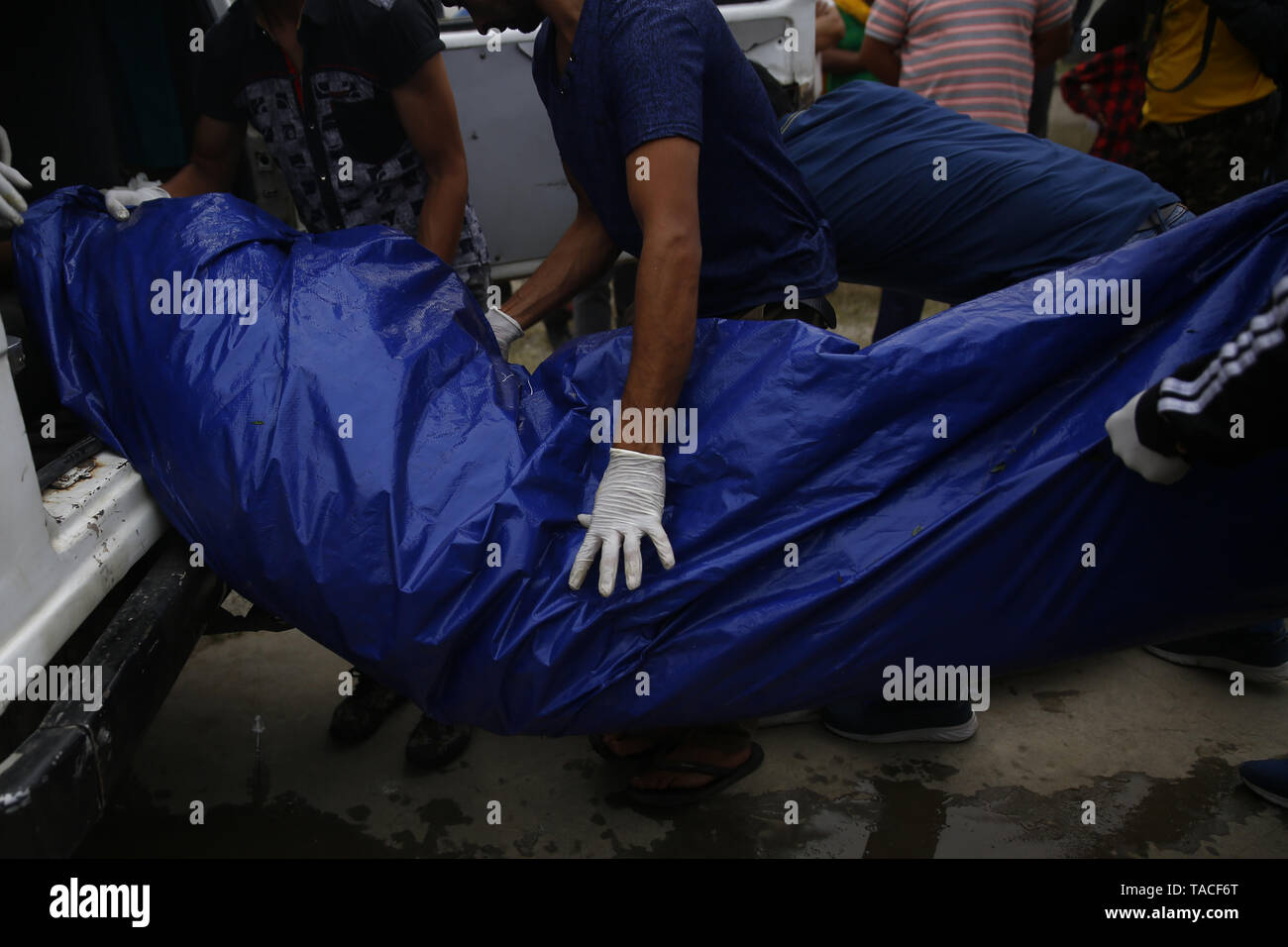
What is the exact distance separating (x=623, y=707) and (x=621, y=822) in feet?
2.26

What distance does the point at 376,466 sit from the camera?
1.58 m

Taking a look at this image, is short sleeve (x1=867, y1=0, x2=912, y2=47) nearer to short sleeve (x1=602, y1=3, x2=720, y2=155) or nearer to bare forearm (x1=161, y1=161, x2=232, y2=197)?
short sleeve (x1=602, y1=3, x2=720, y2=155)

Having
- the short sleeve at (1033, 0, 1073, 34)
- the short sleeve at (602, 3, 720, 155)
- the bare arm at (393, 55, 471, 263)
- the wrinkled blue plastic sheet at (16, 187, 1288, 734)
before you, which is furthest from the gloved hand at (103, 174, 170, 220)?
the short sleeve at (1033, 0, 1073, 34)

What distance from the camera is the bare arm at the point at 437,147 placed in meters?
2.39

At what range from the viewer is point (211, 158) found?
2582 millimetres

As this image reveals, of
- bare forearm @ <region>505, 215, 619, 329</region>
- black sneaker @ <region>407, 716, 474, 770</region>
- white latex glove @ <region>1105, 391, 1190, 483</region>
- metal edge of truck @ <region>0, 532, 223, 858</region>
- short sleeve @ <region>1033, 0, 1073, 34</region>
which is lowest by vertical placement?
black sneaker @ <region>407, 716, 474, 770</region>

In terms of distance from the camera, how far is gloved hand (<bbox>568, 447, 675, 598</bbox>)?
1.56 m

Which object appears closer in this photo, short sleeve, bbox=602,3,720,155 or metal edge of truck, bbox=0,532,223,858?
metal edge of truck, bbox=0,532,223,858

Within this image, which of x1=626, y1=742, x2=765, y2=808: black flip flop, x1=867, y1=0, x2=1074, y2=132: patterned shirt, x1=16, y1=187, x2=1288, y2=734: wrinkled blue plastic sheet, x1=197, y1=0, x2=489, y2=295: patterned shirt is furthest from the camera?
x1=867, y1=0, x2=1074, y2=132: patterned shirt

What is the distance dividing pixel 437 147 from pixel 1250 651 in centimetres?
241

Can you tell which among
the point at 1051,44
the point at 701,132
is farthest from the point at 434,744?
the point at 1051,44

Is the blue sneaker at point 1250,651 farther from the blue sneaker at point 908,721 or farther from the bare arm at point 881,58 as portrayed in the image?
the bare arm at point 881,58

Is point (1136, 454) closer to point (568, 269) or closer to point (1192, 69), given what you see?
point (568, 269)
